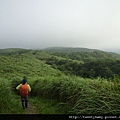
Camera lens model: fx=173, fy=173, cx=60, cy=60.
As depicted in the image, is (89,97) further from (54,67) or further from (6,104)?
(54,67)

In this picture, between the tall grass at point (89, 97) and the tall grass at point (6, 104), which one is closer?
A: the tall grass at point (89, 97)

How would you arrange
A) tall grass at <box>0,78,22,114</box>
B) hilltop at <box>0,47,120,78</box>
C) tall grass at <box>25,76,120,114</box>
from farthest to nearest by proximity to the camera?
hilltop at <box>0,47,120,78</box>
tall grass at <box>0,78,22,114</box>
tall grass at <box>25,76,120,114</box>

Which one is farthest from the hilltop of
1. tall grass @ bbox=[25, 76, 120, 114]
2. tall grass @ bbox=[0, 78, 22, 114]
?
tall grass @ bbox=[0, 78, 22, 114]

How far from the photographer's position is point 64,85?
8656 mm

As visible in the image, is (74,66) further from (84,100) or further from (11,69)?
(84,100)

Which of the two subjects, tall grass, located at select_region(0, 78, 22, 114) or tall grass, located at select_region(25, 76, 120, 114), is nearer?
tall grass, located at select_region(25, 76, 120, 114)

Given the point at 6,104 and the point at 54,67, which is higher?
the point at 6,104

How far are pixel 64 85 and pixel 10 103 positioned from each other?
2703mm

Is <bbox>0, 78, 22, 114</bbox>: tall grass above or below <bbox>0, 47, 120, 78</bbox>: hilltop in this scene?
above

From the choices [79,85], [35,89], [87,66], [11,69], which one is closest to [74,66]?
[87,66]

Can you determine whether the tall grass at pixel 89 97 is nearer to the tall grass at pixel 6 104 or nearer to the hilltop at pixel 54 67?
the tall grass at pixel 6 104

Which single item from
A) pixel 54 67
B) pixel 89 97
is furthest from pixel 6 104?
pixel 54 67

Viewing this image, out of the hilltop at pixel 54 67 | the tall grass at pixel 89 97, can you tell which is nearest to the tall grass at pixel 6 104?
the tall grass at pixel 89 97

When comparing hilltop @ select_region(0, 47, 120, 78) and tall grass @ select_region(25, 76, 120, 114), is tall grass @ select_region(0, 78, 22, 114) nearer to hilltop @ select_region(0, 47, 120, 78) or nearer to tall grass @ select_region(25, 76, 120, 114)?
tall grass @ select_region(25, 76, 120, 114)
